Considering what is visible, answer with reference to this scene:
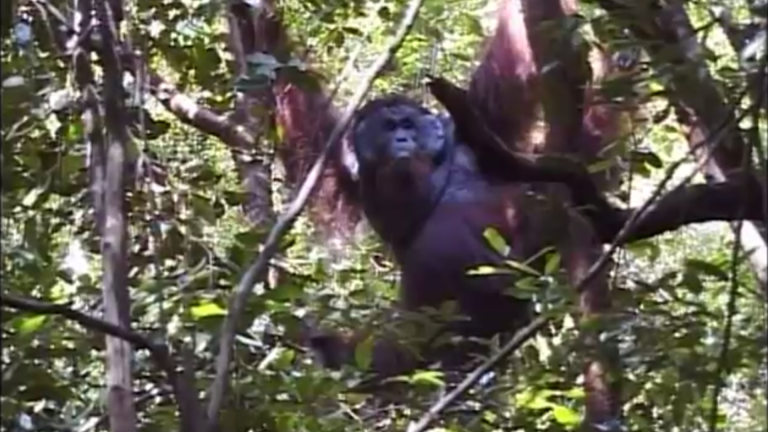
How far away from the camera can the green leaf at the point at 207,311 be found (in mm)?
1065

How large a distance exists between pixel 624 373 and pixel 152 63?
2.02 ft

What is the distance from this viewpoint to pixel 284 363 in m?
1.20

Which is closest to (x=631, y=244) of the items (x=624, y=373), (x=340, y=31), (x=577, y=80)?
(x=624, y=373)

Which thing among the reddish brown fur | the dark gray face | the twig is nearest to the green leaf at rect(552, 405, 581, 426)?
the twig

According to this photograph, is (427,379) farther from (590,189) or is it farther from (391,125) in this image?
(391,125)

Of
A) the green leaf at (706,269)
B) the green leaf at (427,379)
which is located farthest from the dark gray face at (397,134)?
the green leaf at (706,269)

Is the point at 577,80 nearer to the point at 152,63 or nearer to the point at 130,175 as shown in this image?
the point at 152,63

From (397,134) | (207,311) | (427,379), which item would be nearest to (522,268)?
(427,379)

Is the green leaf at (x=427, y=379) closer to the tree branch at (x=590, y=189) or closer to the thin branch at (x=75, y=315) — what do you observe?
the tree branch at (x=590, y=189)

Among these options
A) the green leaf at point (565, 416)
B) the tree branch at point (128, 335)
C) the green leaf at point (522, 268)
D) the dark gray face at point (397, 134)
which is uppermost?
the dark gray face at point (397, 134)

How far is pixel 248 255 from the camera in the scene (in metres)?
1.16

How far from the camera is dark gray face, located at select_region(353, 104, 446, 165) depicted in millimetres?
2246

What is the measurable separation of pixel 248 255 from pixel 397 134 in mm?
1094

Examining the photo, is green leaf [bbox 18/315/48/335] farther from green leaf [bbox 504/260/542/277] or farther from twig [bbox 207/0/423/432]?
green leaf [bbox 504/260/542/277]
